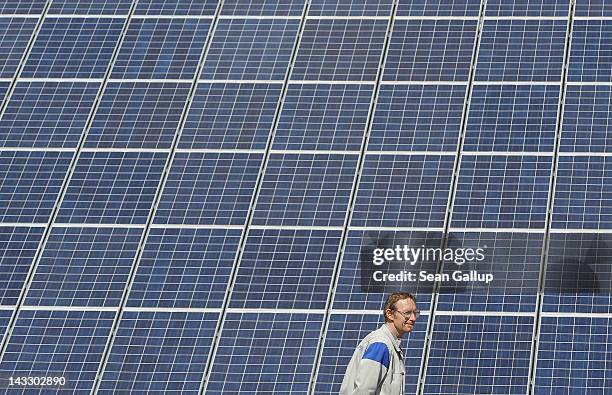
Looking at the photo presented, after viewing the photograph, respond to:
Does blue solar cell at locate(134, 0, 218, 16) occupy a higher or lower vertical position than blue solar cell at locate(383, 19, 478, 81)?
higher

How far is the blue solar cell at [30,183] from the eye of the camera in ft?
101

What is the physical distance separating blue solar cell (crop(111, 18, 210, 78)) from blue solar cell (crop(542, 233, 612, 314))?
28.4 feet

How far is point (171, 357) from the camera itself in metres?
28.0

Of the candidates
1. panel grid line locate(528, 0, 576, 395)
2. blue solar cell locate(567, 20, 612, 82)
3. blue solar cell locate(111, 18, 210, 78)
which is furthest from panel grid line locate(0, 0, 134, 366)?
blue solar cell locate(567, 20, 612, 82)

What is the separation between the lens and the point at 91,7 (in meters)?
35.0

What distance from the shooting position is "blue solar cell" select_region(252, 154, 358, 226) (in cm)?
2956

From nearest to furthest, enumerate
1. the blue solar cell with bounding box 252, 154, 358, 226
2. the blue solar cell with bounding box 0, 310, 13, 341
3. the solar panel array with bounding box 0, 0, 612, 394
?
the solar panel array with bounding box 0, 0, 612, 394
the blue solar cell with bounding box 0, 310, 13, 341
the blue solar cell with bounding box 252, 154, 358, 226

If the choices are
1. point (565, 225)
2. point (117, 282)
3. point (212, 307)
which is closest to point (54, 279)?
point (117, 282)

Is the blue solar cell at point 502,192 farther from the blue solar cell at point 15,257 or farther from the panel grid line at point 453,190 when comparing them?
the blue solar cell at point 15,257

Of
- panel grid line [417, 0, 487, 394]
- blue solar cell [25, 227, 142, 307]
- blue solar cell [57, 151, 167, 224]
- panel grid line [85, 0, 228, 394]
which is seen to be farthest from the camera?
blue solar cell [57, 151, 167, 224]

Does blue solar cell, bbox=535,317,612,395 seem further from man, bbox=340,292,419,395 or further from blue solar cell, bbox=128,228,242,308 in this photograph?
man, bbox=340,292,419,395

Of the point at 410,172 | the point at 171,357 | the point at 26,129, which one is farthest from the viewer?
the point at 26,129

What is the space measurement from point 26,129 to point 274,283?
21.8 ft

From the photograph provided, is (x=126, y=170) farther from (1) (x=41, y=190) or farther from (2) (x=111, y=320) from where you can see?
(2) (x=111, y=320)
